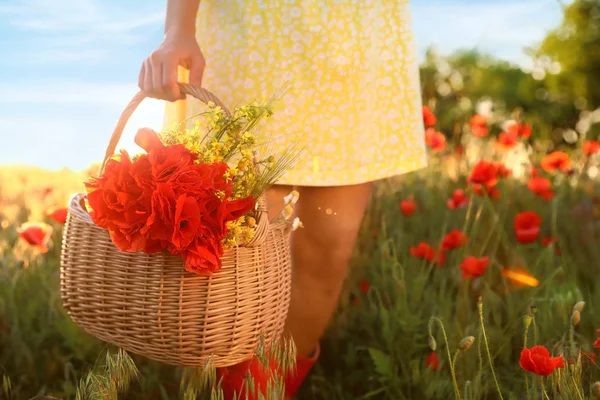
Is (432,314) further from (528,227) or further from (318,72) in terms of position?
(318,72)

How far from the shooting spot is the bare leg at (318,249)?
1673 mm

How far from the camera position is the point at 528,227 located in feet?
6.32

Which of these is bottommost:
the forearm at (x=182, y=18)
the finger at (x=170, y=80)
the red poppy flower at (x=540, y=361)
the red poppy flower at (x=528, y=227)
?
the red poppy flower at (x=540, y=361)

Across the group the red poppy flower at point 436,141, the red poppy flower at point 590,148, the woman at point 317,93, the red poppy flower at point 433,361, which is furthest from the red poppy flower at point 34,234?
the red poppy flower at point 590,148

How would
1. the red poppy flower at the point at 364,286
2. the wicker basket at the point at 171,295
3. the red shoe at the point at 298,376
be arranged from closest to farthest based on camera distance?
the wicker basket at the point at 171,295 < the red shoe at the point at 298,376 < the red poppy flower at the point at 364,286

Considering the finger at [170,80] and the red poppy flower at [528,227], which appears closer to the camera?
the finger at [170,80]

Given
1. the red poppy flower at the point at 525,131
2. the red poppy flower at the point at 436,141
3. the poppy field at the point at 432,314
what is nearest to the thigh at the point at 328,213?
the poppy field at the point at 432,314

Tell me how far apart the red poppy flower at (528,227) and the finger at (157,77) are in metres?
1.04

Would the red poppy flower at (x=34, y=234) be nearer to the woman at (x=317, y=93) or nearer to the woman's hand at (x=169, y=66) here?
the woman at (x=317, y=93)

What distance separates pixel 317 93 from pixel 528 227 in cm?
74

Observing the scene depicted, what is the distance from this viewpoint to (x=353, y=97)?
5.30 ft

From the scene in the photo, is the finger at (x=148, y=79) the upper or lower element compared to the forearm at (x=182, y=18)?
Result: lower

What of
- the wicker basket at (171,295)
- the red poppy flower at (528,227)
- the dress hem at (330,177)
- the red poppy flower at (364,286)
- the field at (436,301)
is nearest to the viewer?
the wicker basket at (171,295)

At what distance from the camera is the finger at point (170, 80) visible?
1.33 meters
